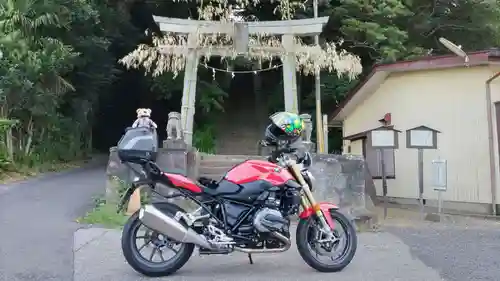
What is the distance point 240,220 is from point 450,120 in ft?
26.1

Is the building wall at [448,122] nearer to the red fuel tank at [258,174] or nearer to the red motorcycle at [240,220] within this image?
the red motorcycle at [240,220]

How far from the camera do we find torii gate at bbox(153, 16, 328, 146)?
1204 centimetres

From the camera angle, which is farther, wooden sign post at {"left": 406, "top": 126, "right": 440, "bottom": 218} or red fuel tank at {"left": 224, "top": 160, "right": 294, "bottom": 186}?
wooden sign post at {"left": 406, "top": 126, "right": 440, "bottom": 218}

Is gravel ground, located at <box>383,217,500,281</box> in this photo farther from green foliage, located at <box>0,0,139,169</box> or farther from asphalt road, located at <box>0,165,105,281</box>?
green foliage, located at <box>0,0,139,169</box>

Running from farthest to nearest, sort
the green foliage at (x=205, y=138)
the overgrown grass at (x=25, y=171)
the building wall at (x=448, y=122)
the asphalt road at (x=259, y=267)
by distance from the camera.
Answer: the green foliage at (x=205, y=138) < the overgrown grass at (x=25, y=171) < the building wall at (x=448, y=122) < the asphalt road at (x=259, y=267)

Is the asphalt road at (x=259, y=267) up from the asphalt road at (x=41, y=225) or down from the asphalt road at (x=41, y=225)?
down

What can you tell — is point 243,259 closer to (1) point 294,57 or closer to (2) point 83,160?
(1) point 294,57

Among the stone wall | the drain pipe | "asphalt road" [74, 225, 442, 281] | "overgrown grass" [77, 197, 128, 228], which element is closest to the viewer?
"asphalt road" [74, 225, 442, 281]

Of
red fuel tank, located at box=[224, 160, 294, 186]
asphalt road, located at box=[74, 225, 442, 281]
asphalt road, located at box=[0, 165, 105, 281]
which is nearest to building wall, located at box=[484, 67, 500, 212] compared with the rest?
asphalt road, located at box=[74, 225, 442, 281]

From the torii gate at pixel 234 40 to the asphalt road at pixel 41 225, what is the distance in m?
2.93

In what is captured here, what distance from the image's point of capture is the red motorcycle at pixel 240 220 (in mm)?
5145

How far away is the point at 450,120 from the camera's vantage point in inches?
465

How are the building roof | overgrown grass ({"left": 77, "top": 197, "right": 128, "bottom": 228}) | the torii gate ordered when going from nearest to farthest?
overgrown grass ({"left": 77, "top": 197, "right": 128, "bottom": 228}) → the building roof → the torii gate

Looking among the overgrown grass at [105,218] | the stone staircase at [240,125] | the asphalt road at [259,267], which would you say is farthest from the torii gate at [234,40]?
the stone staircase at [240,125]
